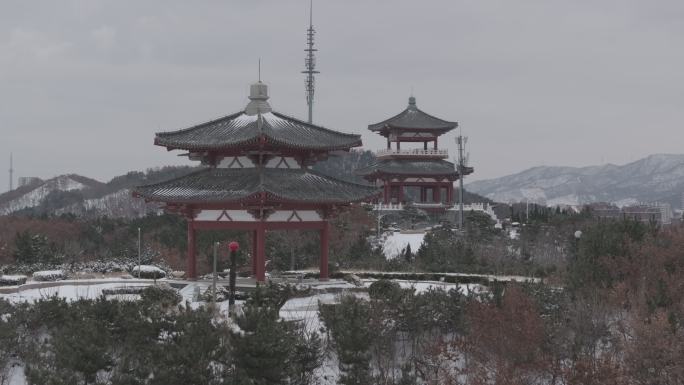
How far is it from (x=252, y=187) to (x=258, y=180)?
0.52 meters

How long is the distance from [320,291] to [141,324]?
9.34 metres

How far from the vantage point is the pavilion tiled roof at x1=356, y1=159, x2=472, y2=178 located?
68812mm

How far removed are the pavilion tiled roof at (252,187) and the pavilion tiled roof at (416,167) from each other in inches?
1493

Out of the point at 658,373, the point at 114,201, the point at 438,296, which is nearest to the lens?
the point at 658,373

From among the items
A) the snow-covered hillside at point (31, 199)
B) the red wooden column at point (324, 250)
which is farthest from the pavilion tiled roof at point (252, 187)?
the snow-covered hillside at point (31, 199)

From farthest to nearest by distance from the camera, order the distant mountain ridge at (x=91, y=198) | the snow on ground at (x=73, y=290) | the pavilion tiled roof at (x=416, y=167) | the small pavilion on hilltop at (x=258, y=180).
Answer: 1. the distant mountain ridge at (x=91, y=198)
2. the pavilion tiled roof at (x=416, y=167)
3. the snow on ground at (x=73, y=290)
4. the small pavilion on hilltop at (x=258, y=180)

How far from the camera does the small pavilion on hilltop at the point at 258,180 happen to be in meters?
28.8

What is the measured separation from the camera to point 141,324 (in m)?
21.2

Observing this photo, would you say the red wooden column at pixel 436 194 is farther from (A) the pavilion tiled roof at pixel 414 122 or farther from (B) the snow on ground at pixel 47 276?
(B) the snow on ground at pixel 47 276

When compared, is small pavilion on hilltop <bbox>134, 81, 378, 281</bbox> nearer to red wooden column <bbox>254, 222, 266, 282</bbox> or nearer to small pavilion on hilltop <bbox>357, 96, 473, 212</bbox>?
red wooden column <bbox>254, 222, 266, 282</bbox>

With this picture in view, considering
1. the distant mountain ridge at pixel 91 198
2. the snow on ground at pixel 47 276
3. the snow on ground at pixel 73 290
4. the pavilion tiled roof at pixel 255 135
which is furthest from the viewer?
the distant mountain ridge at pixel 91 198

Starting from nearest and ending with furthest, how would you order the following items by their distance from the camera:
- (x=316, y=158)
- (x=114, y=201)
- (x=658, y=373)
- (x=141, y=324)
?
(x=658, y=373) → (x=141, y=324) → (x=316, y=158) → (x=114, y=201)

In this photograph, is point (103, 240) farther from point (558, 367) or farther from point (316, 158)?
point (558, 367)

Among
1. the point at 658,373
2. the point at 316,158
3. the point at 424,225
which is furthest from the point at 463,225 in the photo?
the point at 658,373
